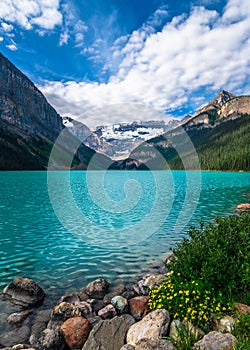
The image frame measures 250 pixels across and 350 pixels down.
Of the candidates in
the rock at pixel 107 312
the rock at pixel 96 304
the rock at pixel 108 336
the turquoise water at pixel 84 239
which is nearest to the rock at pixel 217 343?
the rock at pixel 108 336

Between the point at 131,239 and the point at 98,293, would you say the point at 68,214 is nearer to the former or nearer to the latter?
the point at 131,239

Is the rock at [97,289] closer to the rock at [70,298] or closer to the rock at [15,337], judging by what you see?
the rock at [70,298]

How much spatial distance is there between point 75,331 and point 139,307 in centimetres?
300

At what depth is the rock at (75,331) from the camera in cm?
910

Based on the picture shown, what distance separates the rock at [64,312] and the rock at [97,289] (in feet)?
7.88

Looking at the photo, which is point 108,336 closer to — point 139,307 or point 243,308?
point 139,307

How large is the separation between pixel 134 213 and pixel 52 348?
94.6ft

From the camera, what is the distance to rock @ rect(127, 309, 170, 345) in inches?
306

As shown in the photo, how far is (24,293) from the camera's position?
12547 millimetres

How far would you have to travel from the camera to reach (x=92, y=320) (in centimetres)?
1058

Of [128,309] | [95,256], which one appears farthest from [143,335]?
[95,256]

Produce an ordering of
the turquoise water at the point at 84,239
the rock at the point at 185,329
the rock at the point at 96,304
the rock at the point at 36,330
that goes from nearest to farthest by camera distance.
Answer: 1. the rock at the point at 185,329
2. the rock at the point at 36,330
3. the rock at the point at 96,304
4. the turquoise water at the point at 84,239

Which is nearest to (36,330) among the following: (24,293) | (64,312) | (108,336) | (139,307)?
(64,312)

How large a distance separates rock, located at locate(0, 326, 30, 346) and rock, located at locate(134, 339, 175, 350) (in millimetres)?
5605
